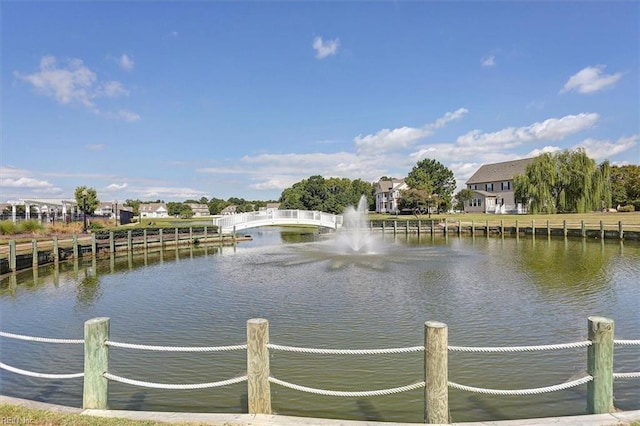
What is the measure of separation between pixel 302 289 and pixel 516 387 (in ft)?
30.2

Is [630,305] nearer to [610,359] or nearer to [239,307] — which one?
[610,359]

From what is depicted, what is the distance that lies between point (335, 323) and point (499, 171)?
256 ft

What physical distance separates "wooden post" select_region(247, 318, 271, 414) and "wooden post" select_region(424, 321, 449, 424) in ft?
5.91

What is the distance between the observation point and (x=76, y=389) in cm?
706

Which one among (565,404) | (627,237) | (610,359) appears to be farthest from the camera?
(627,237)

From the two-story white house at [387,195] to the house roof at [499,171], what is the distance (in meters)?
14.4

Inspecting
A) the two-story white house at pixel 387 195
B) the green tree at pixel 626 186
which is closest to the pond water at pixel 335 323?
the green tree at pixel 626 186

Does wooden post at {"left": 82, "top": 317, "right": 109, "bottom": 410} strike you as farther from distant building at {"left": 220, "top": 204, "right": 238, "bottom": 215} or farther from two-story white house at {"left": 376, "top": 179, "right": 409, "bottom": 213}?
distant building at {"left": 220, "top": 204, "right": 238, "bottom": 215}

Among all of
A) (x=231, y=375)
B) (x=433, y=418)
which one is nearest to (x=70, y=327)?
(x=231, y=375)

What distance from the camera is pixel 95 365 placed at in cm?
512

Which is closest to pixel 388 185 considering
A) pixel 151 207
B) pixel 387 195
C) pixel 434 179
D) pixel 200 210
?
A: pixel 387 195

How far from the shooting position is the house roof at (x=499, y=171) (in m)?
75.3

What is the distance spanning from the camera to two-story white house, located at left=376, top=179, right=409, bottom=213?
90812mm

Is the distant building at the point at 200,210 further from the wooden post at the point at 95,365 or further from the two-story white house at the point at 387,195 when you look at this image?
the wooden post at the point at 95,365
